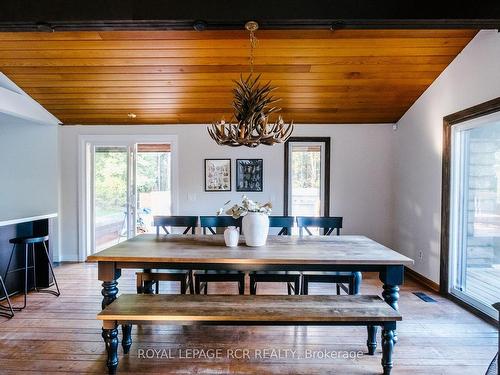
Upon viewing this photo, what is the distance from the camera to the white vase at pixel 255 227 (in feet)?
8.65

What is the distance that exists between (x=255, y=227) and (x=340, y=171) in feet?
9.01

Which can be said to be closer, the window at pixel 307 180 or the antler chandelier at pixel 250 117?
the antler chandelier at pixel 250 117

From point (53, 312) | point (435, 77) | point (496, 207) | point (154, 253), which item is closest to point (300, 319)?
point (154, 253)

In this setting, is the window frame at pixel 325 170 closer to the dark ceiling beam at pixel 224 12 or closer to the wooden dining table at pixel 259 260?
the wooden dining table at pixel 259 260

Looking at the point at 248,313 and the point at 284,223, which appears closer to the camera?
the point at 248,313

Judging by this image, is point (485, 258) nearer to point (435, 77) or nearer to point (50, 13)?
point (435, 77)

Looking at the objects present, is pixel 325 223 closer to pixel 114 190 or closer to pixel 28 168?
pixel 114 190

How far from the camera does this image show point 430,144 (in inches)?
155

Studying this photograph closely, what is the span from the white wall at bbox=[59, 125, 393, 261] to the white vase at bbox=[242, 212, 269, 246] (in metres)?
2.25

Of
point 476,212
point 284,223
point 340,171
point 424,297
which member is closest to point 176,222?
point 284,223

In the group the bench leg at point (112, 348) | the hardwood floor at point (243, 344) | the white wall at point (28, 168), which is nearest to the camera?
the bench leg at point (112, 348)

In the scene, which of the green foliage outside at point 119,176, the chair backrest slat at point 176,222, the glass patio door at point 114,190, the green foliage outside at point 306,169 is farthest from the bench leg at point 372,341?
the glass patio door at point 114,190

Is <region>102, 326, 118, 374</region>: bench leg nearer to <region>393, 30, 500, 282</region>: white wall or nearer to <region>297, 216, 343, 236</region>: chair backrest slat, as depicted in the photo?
<region>297, 216, 343, 236</region>: chair backrest slat

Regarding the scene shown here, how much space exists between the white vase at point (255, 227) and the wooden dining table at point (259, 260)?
0.33 ft
